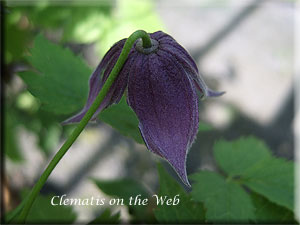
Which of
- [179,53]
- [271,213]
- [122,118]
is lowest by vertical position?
[271,213]

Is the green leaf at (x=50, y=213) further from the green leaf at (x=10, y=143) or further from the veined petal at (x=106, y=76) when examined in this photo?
the green leaf at (x=10, y=143)

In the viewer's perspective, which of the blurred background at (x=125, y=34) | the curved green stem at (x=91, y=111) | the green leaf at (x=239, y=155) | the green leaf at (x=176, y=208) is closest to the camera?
the curved green stem at (x=91, y=111)

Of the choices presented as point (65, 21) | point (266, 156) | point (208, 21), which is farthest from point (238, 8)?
point (266, 156)

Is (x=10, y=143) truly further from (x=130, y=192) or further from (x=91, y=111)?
(x=91, y=111)

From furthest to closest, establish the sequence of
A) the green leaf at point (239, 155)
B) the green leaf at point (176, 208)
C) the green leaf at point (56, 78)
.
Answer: the green leaf at point (239, 155), the green leaf at point (56, 78), the green leaf at point (176, 208)

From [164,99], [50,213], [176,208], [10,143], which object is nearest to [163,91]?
[164,99]

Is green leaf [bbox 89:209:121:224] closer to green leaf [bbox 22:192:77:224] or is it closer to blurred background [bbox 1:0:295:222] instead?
green leaf [bbox 22:192:77:224]

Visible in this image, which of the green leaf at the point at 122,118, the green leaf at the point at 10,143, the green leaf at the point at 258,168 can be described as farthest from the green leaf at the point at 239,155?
the green leaf at the point at 10,143

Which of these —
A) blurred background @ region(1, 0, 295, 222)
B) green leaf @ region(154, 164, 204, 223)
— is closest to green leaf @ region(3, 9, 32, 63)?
blurred background @ region(1, 0, 295, 222)
